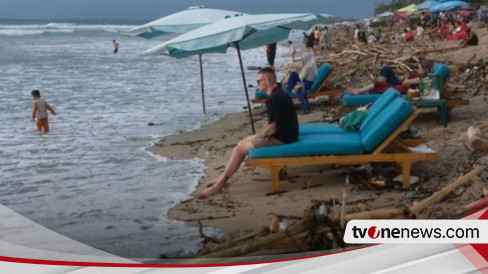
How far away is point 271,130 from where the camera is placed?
480 cm

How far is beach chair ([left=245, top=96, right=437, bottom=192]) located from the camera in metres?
4.64

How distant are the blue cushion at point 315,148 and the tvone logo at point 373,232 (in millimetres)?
2944

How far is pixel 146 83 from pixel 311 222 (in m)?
11.2

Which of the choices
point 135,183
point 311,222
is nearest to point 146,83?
point 135,183

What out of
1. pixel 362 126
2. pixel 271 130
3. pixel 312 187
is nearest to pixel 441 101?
pixel 362 126

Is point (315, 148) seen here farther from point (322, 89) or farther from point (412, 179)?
point (322, 89)

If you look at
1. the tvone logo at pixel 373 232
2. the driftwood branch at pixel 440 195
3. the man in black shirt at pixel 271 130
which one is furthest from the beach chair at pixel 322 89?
the tvone logo at pixel 373 232

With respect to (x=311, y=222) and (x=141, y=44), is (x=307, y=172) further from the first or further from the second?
(x=141, y=44)

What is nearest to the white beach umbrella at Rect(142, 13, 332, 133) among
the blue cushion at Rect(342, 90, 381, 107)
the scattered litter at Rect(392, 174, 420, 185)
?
the scattered litter at Rect(392, 174, 420, 185)

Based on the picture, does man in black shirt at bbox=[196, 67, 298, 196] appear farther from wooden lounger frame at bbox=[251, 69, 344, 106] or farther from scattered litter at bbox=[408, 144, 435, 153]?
wooden lounger frame at bbox=[251, 69, 344, 106]

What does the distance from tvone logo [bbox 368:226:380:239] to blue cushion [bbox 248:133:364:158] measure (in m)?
2.94

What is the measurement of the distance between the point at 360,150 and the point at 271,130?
678mm

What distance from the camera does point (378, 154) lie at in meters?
4.66

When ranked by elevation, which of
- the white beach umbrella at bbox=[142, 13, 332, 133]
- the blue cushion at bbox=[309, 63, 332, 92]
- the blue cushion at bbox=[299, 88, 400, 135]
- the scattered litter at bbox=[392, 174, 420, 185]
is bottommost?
the scattered litter at bbox=[392, 174, 420, 185]
